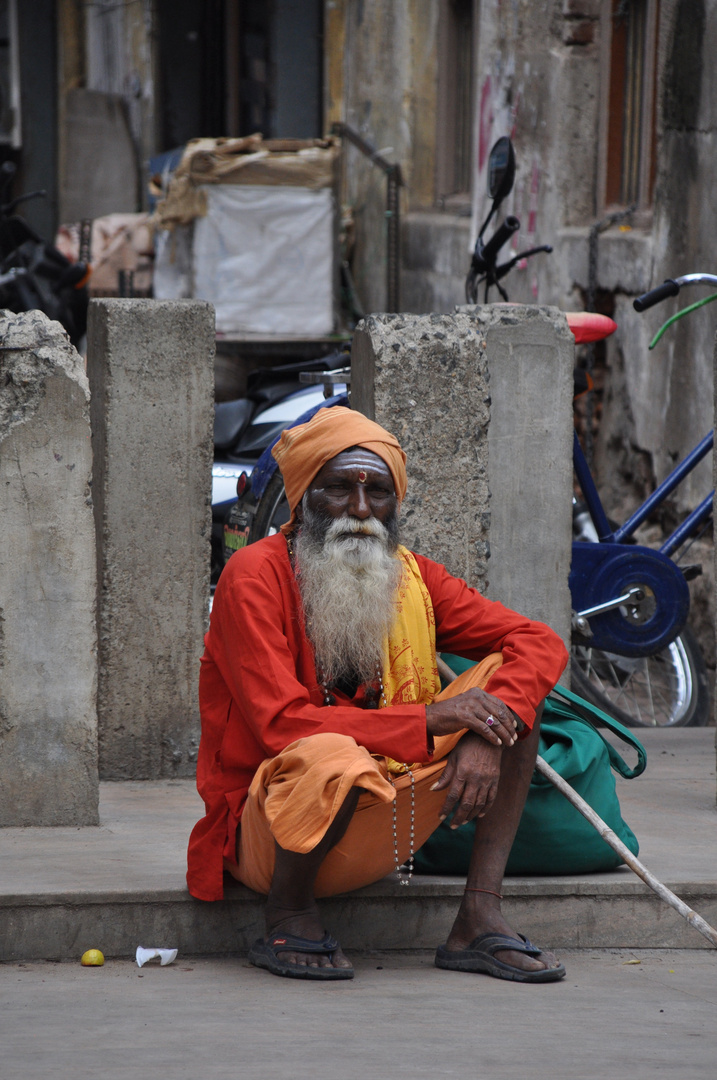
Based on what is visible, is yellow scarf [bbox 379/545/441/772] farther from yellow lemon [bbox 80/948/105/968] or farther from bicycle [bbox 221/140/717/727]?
bicycle [bbox 221/140/717/727]

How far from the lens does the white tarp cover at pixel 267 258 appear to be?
36.6ft

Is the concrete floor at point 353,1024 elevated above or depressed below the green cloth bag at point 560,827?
below

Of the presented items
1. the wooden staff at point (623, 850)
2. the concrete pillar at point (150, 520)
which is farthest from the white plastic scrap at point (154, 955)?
the concrete pillar at point (150, 520)

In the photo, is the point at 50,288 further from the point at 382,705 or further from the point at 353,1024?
the point at 353,1024

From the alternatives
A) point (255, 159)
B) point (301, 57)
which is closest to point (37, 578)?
point (255, 159)

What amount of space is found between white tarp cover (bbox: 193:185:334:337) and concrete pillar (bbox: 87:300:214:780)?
6871mm

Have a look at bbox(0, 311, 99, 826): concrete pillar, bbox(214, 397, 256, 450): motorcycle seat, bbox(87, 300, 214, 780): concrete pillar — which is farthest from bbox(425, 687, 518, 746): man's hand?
bbox(214, 397, 256, 450): motorcycle seat

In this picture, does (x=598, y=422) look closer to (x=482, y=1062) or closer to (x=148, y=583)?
(x=148, y=583)

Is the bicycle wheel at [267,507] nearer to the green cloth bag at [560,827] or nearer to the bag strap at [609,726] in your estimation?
the bag strap at [609,726]

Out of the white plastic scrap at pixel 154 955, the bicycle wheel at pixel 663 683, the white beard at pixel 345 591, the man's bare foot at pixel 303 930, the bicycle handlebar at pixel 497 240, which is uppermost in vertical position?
the bicycle handlebar at pixel 497 240

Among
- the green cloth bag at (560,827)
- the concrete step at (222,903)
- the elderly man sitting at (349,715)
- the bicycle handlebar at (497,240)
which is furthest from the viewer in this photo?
the bicycle handlebar at (497,240)

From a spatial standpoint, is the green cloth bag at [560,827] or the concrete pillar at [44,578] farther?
the concrete pillar at [44,578]

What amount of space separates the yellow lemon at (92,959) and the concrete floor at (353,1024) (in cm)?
2

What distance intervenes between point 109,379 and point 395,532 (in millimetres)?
1353
